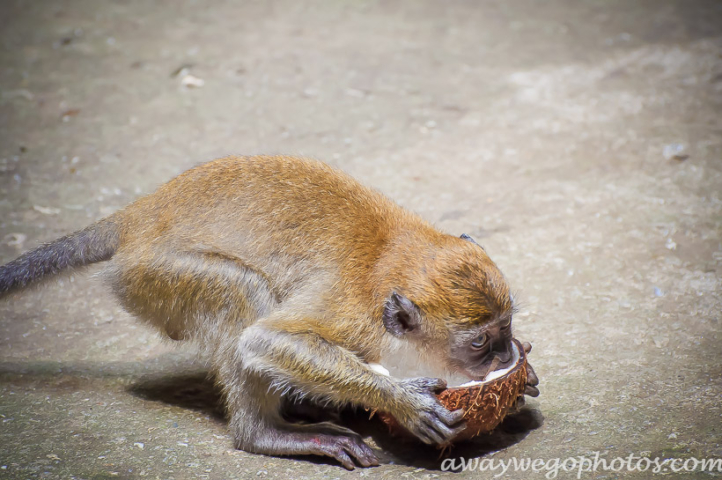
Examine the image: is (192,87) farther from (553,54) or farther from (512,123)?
(553,54)

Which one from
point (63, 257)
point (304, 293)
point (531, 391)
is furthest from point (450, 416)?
point (63, 257)

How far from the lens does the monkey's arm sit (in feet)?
13.3

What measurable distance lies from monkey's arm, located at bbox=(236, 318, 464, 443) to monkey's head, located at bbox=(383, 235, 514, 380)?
248 millimetres

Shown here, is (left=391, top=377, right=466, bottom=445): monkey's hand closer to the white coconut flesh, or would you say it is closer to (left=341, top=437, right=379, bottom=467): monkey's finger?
the white coconut flesh

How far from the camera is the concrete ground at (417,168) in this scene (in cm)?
444

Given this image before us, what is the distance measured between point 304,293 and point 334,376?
540mm

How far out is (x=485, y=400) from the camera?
4035 mm

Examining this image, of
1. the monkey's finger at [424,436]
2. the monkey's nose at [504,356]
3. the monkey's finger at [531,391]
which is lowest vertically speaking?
the monkey's finger at [424,436]

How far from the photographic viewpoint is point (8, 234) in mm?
6848

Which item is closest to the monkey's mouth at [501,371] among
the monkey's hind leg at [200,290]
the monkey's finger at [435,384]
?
the monkey's finger at [435,384]

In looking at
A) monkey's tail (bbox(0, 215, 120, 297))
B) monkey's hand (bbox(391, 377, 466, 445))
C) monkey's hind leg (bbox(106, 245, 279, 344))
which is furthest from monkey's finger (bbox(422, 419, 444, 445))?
monkey's tail (bbox(0, 215, 120, 297))

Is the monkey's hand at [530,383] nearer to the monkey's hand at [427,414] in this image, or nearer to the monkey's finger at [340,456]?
the monkey's hand at [427,414]

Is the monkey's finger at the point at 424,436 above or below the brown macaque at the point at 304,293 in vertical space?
below

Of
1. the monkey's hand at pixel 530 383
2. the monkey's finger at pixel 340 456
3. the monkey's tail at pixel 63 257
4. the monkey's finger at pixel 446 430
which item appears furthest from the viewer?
the monkey's tail at pixel 63 257
